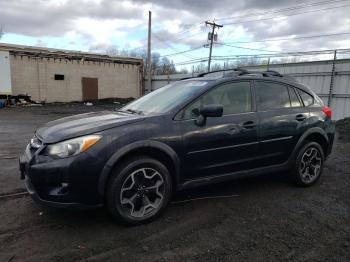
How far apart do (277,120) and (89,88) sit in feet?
88.7

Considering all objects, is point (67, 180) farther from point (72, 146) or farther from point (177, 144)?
point (177, 144)

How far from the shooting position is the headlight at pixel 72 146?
323 centimetres

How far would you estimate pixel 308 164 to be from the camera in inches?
196

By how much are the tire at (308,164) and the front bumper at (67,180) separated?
119 inches

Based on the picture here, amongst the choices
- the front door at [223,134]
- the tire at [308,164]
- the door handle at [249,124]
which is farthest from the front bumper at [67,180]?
the tire at [308,164]

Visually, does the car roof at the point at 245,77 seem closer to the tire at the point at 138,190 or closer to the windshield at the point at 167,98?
the windshield at the point at 167,98

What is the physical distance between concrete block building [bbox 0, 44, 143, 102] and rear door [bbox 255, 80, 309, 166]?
77.8 ft

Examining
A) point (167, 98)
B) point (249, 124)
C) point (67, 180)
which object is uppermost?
point (167, 98)

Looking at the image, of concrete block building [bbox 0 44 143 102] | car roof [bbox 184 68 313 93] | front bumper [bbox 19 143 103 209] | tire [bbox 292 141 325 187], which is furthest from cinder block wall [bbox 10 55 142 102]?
tire [bbox 292 141 325 187]

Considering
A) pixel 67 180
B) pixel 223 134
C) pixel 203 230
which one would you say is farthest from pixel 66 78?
pixel 203 230

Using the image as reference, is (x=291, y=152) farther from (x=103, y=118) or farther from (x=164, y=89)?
(x=103, y=118)

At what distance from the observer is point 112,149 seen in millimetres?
3332

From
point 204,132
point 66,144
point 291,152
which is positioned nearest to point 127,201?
point 66,144

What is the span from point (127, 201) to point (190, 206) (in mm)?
982
